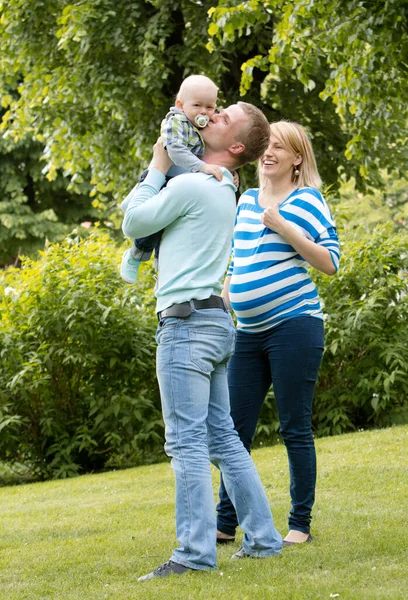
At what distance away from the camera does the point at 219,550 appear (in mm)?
4113

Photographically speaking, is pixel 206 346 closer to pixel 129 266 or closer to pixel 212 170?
pixel 129 266

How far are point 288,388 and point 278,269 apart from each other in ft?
1.73

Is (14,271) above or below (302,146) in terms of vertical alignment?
below

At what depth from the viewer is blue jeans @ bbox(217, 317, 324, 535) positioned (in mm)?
4004

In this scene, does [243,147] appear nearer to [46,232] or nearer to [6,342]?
[6,342]

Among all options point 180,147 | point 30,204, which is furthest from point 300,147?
point 30,204

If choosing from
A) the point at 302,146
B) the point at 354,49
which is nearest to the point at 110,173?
the point at 354,49

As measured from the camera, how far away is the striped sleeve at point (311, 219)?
13.3 feet

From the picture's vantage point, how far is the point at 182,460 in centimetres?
351

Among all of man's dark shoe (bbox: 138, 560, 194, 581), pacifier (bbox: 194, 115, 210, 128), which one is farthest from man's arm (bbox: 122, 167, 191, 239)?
man's dark shoe (bbox: 138, 560, 194, 581)

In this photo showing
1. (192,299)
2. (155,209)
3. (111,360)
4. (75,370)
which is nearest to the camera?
(155,209)

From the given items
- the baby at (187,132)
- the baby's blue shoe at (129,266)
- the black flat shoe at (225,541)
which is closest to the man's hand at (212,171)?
the baby at (187,132)

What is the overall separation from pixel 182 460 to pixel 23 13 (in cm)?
1099

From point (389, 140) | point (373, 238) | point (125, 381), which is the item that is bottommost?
point (125, 381)
